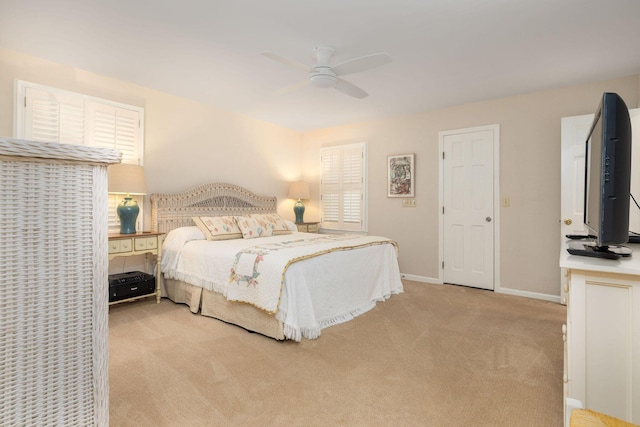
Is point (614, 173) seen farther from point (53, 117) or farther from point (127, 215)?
point (53, 117)

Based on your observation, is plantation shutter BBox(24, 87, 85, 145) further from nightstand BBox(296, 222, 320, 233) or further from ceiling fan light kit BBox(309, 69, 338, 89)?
nightstand BBox(296, 222, 320, 233)

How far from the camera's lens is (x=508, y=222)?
4.07 meters

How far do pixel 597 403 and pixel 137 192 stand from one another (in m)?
3.70

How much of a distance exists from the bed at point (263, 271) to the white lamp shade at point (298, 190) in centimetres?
112

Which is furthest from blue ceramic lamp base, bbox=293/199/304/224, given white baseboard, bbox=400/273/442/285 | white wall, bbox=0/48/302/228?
white baseboard, bbox=400/273/442/285

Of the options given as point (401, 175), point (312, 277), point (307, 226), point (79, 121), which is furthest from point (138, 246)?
point (401, 175)

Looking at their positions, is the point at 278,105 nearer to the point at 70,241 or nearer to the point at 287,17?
the point at 287,17

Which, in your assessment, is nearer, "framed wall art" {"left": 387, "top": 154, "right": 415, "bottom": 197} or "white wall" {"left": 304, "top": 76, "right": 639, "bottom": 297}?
"white wall" {"left": 304, "top": 76, "right": 639, "bottom": 297}

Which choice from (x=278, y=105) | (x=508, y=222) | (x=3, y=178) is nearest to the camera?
(x=3, y=178)

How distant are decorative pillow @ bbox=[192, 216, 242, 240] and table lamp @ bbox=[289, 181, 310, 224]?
1.70 metres

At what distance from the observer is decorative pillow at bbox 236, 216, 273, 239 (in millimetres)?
3953

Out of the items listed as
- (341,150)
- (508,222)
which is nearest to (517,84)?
(508,222)

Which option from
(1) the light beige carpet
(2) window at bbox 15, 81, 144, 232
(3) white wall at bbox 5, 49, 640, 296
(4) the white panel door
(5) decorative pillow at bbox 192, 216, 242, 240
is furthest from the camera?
(4) the white panel door

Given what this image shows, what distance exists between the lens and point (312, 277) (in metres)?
2.78
